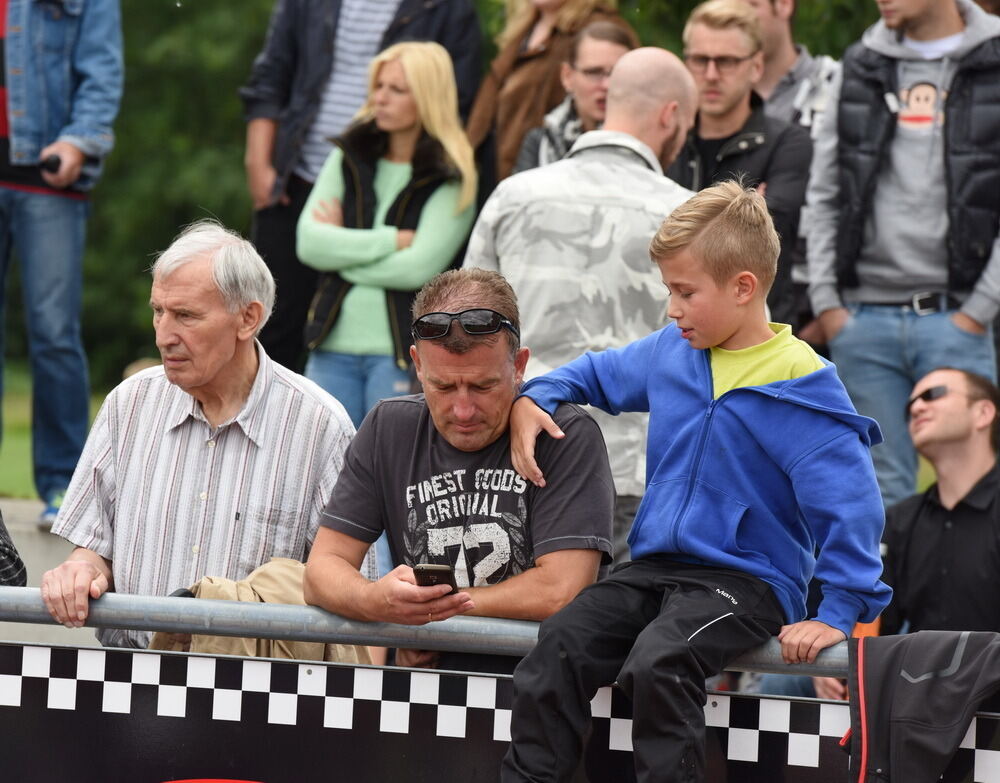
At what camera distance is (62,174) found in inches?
261

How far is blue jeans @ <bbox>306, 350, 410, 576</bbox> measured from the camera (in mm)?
6184

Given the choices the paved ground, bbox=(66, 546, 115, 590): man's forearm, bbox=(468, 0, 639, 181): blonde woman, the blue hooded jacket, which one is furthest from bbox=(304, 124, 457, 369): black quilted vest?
the blue hooded jacket

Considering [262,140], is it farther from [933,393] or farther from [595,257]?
[933,393]

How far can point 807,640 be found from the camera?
3.25 m

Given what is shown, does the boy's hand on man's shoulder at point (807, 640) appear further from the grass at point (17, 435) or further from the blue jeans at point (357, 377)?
the grass at point (17, 435)

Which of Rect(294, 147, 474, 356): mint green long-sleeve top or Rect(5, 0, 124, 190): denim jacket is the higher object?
Rect(5, 0, 124, 190): denim jacket

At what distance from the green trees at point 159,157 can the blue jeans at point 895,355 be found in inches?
590

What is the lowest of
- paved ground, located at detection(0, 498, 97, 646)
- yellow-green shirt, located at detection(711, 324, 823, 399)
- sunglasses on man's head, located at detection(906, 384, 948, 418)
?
paved ground, located at detection(0, 498, 97, 646)

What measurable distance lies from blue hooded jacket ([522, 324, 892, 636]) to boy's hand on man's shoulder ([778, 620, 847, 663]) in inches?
1.3

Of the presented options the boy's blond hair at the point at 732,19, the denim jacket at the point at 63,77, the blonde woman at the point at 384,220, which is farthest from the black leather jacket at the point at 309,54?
the boy's blond hair at the point at 732,19

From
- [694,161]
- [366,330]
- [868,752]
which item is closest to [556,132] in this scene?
[694,161]

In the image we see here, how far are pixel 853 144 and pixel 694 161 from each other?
65cm

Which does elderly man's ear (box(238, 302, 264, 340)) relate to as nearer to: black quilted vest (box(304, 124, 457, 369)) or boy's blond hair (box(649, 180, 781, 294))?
boy's blond hair (box(649, 180, 781, 294))

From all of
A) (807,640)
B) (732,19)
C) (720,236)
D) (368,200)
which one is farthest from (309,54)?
(807,640)
